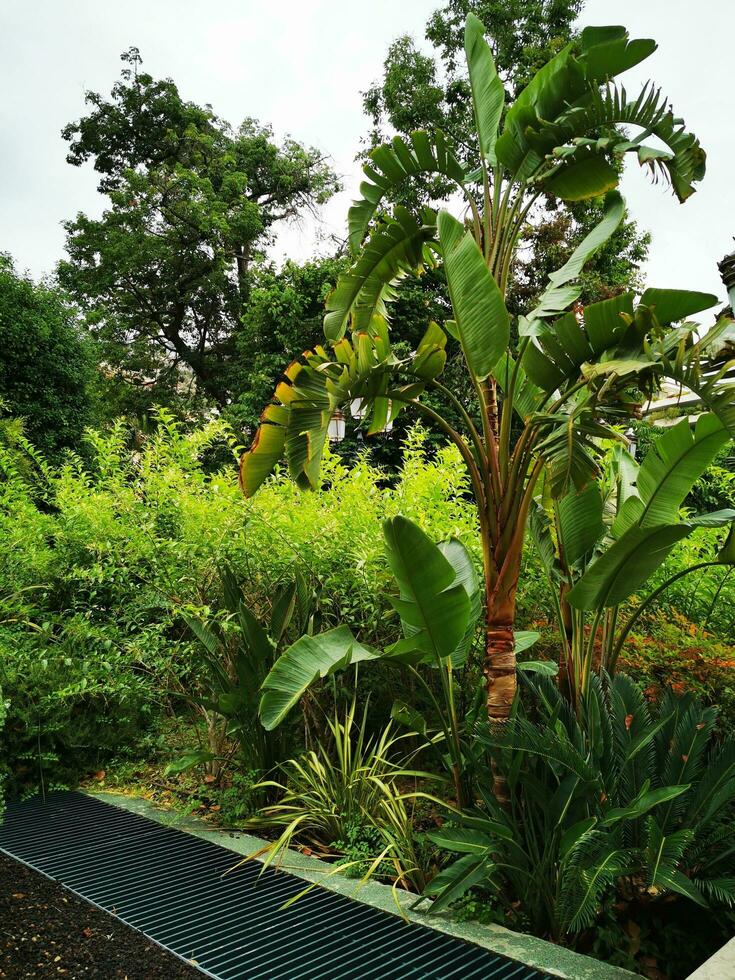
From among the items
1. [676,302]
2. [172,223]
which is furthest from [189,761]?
[172,223]

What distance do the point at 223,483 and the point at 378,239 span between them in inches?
94.4

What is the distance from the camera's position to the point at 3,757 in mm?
5137

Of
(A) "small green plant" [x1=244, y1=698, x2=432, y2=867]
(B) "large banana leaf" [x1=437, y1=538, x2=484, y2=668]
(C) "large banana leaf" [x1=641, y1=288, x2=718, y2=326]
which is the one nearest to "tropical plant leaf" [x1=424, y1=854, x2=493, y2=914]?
(A) "small green plant" [x1=244, y1=698, x2=432, y2=867]

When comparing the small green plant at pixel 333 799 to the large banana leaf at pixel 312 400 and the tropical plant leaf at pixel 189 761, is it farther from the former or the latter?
the large banana leaf at pixel 312 400

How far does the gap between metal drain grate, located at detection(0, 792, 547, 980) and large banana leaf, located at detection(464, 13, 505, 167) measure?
3.95 m

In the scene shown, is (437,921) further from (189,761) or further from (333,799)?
(189,761)

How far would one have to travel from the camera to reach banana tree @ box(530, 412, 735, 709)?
328cm

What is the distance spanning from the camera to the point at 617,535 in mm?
4008

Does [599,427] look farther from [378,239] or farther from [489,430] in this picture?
[378,239]

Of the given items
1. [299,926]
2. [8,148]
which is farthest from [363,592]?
[8,148]

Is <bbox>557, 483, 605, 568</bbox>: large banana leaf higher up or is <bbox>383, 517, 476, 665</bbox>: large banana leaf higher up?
<bbox>557, 483, 605, 568</bbox>: large banana leaf

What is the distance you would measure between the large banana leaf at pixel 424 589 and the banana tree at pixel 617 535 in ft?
1.85

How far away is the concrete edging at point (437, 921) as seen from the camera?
2.62 meters

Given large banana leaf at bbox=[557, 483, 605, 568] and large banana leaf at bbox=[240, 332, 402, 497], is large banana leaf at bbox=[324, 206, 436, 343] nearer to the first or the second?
large banana leaf at bbox=[240, 332, 402, 497]
